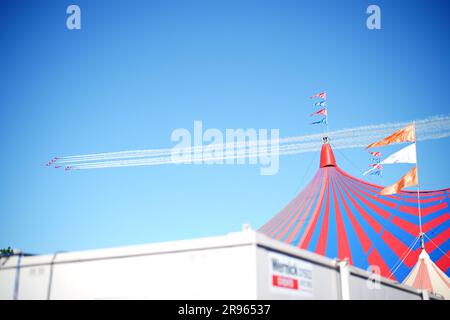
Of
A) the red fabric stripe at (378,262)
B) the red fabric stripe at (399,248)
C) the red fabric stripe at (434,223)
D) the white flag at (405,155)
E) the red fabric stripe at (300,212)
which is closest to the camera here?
the red fabric stripe at (378,262)

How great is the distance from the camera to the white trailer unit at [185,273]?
6727mm

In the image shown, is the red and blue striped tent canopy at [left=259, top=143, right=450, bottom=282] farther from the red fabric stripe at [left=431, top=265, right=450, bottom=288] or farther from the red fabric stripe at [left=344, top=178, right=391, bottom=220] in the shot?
the red fabric stripe at [left=431, top=265, right=450, bottom=288]

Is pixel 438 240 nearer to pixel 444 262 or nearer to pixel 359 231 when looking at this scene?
pixel 444 262

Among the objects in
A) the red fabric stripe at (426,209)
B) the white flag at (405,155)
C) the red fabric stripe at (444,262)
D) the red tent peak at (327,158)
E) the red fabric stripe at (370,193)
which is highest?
the red tent peak at (327,158)

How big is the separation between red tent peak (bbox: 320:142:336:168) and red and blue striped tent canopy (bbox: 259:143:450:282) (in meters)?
0.36

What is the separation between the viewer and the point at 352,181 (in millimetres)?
20484

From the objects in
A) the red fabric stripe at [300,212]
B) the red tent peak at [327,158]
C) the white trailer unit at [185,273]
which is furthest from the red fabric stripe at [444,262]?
the white trailer unit at [185,273]

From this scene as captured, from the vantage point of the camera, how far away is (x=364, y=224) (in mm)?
18594

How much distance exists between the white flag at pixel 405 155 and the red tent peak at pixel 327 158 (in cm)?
307

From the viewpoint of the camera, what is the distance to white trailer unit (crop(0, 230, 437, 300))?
6.73m

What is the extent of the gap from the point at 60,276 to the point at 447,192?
53.3 feet

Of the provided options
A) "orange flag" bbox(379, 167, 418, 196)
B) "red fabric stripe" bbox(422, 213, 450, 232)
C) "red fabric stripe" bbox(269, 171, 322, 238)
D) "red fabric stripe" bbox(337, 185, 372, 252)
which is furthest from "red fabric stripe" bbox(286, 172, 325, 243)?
"red fabric stripe" bbox(422, 213, 450, 232)

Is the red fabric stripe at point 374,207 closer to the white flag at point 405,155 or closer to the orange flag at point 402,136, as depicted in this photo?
the white flag at point 405,155
